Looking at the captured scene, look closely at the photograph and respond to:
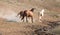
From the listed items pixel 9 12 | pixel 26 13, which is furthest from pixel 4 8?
pixel 26 13

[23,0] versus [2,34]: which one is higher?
[23,0]

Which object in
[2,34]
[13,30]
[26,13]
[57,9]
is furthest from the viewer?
[57,9]

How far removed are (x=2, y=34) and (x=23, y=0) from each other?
89.6 feet

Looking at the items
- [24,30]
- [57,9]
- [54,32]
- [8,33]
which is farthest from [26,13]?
[57,9]

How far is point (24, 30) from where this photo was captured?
16.1 metres

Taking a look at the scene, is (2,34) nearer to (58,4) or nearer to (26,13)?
(26,13)

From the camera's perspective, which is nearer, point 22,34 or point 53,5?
point 22,34

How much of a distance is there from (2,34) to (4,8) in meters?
14.0

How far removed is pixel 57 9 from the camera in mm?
38750

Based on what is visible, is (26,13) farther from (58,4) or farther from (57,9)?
(58,4)

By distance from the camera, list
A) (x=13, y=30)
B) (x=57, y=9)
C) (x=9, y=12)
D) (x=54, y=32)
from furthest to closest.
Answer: (x=57, y=9) < (x=9, y=12) < (x=13, y=30) < (x=54, y=32)

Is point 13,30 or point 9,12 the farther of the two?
point 9,12

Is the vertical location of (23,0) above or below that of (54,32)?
above

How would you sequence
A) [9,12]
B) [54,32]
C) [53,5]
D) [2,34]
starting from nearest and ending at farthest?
[54,32], [2,34], [9,12], [53,5]
